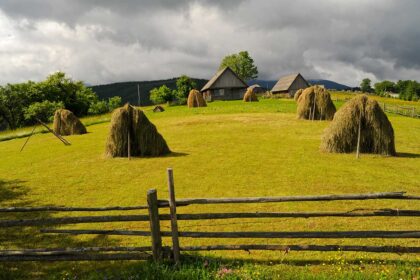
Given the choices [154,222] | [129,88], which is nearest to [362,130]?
[154,222]

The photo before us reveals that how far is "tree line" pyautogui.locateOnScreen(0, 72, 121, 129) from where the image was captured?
53844 mm

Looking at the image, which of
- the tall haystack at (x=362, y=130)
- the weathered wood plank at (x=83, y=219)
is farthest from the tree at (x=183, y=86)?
the weathered wood plank at (x=83, y=219)

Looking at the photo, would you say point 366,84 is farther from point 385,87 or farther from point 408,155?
point 408,155

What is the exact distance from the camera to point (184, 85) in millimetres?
66625

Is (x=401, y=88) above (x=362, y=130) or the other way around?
above

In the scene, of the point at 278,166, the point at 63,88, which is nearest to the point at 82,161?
the point at 278,166

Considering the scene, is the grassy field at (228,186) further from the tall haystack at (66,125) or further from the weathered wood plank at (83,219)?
the tall haystack at (66,125)

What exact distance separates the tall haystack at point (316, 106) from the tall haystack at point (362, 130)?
11833 millimetres

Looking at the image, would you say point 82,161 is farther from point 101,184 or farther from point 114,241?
point 114,241

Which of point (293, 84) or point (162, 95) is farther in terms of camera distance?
point (162, 95)

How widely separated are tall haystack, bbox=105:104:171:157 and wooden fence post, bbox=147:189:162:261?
34.6ft

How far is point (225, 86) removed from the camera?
56.8 metres

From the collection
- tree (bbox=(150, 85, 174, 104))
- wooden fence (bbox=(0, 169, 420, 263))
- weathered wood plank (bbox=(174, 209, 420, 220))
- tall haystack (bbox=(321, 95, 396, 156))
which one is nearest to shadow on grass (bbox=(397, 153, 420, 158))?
tall haystack (bbox=(321, 95, 396, 156))

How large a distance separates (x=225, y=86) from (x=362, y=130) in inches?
1680
